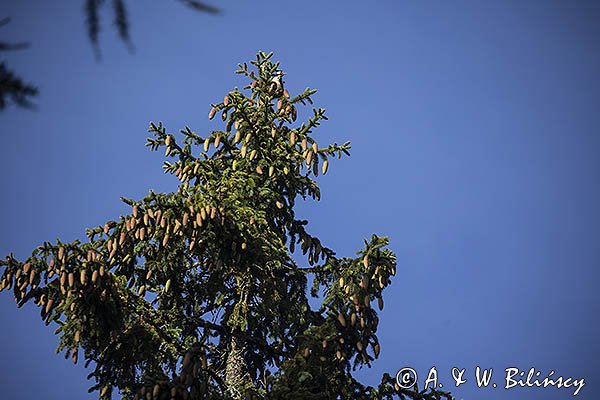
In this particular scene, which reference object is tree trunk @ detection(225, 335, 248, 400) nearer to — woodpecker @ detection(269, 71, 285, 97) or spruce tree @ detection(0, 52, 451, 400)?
spruce tree @ detection(0, 52, 451, 400)

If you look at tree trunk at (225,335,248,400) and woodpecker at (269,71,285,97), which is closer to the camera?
tree trunk at (225,335,248,400)

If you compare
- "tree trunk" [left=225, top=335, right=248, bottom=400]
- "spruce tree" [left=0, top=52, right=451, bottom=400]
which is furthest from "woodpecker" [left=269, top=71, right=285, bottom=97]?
"tree trunk" [left=225, top=335, right=248, bottom=400]

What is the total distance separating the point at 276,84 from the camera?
13859 mm

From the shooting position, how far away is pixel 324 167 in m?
11.9

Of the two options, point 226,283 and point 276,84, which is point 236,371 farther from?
point 276,84

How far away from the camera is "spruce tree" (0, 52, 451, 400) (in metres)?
9.73

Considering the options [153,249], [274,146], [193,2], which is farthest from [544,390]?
[193,2]

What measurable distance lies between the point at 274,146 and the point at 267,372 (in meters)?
3.48

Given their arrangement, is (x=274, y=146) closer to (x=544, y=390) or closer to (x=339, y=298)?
(x=339, y=298)

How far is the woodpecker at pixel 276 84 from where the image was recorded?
1377 centimetres

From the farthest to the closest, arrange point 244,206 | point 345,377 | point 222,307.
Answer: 1. point 222,307
2. point 244,206
3. point 345,377

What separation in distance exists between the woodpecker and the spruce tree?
24 mm

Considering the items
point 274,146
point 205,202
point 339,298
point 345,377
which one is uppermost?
point 274,146

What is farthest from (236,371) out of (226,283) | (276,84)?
(276,84)
